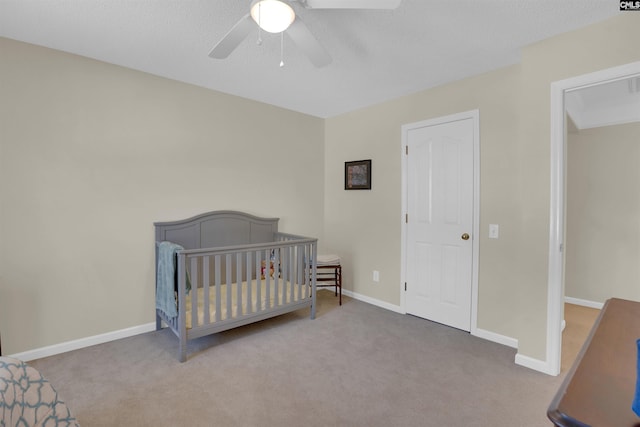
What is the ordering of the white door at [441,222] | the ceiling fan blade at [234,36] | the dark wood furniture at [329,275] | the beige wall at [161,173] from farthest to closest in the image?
1. the dark wood furniture at [329,275]
2. the white door at [441,222]
3. the beige wall at [161,173]
4. the ceiling fan blade at [234,36]

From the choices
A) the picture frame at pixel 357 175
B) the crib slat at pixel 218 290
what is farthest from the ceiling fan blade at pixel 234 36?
the picture frame at pixel 357 175

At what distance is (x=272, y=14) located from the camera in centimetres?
141

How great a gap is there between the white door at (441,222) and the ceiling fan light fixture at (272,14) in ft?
6.65

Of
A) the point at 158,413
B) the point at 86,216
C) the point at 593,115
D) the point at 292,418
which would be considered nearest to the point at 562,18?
the point at 593,115

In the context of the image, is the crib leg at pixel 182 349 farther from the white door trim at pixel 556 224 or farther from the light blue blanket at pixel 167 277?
the white door trim at pixel 556 224

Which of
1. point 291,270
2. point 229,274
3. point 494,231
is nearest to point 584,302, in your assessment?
point 494,231

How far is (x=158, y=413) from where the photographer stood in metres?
1.74

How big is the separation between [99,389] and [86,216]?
1.30 m

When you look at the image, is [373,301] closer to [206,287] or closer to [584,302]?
[206,287]

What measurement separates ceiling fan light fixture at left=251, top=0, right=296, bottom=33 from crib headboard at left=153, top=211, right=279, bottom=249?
2.02m

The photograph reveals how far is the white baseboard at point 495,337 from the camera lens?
100.0 inches

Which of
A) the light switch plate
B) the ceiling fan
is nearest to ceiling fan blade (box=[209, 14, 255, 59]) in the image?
the ceiling fan

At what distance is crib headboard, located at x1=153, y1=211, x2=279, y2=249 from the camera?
289 cm

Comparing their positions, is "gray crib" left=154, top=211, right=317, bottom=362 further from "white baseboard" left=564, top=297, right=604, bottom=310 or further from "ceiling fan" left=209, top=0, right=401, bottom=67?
"white baseboard" left=564, top=297, right=604, bottom=310
